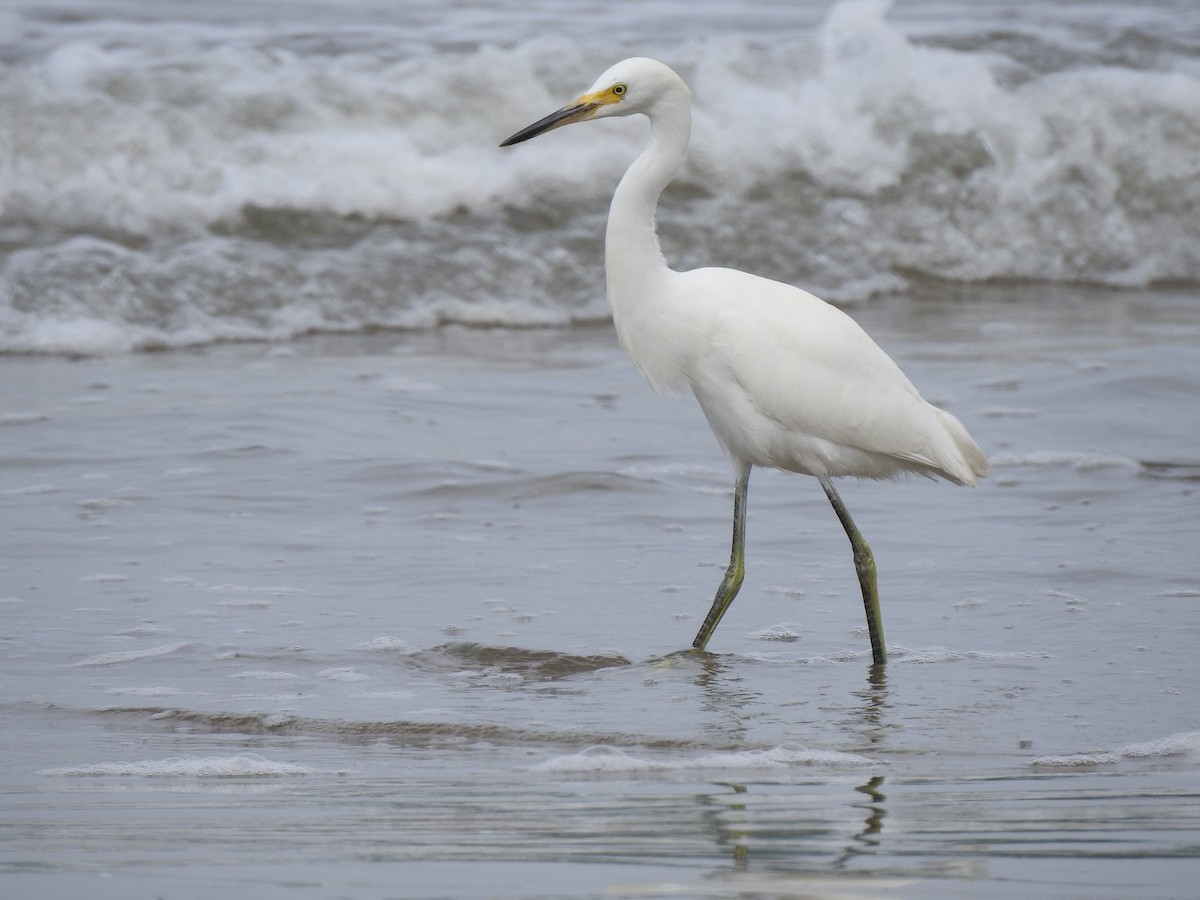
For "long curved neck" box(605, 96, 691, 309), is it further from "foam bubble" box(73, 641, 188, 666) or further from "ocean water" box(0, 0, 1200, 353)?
"ocean water" box(0, 0, 1200, 353)

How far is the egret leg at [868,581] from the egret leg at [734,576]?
22 cm

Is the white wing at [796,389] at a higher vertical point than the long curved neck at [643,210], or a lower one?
lower

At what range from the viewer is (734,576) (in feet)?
15.0

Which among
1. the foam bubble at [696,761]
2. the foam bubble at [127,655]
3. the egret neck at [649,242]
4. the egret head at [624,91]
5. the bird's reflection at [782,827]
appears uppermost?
the egret head at [624,91]

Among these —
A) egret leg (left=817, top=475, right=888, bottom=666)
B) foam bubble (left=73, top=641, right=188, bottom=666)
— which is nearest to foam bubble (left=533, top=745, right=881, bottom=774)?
egret leg (left=817, top=475, right=888, bottom=666)

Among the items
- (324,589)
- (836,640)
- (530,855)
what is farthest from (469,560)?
(530,855)

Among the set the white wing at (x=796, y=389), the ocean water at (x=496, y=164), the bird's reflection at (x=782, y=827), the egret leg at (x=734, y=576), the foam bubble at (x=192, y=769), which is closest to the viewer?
the bird's reflection at (x=782, y=827)

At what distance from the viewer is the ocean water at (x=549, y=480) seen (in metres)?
2.98

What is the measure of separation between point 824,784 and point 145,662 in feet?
5.74

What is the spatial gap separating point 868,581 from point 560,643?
789 mm

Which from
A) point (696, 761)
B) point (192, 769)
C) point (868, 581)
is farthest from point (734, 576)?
point (192, 769)

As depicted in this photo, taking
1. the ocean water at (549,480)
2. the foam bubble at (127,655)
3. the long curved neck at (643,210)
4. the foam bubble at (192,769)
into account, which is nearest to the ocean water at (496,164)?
the ocean water at (549,480)

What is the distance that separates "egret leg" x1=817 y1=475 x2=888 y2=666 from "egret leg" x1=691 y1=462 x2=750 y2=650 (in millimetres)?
217

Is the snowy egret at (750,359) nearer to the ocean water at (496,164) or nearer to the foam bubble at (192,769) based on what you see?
the foam bubble at (192,769)
